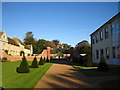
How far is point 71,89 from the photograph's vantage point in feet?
22.7

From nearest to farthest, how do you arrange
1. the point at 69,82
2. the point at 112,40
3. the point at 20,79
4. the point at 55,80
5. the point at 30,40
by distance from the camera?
the point at 69,82 → the point at 55,80 → the point at 20,79 → the point at 112,40 → the point at 30,40

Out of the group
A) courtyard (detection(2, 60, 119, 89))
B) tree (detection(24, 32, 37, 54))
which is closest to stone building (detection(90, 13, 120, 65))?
courtyard (detection(2, 60, 119, 89))

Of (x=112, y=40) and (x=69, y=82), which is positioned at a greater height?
(x=112, y=40)

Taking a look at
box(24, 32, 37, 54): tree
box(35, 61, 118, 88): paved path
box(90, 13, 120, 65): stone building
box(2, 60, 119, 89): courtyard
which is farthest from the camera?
box(24, 32, 37, 54): tree

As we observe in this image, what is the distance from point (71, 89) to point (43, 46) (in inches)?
3334

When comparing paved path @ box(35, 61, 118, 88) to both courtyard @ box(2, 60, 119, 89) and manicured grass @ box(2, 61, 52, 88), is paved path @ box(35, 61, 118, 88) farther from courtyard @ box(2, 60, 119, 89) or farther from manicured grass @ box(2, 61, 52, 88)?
manicured grass @ box(2, 61, 52, 88)

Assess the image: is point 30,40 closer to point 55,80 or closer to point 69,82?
point 55,80

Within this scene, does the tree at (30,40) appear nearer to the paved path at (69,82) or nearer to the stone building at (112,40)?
the stone building at (112,40)

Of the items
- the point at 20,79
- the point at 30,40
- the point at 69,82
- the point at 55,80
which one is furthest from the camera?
the point at 30,40

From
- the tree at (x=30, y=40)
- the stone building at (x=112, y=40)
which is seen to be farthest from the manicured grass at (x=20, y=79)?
the tree at (x=30, y=40)

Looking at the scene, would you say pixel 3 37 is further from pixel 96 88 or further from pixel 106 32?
pixel 96 88

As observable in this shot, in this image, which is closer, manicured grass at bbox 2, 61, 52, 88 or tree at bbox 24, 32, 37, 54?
manicured grass at bbox 2, 61, 52, 88

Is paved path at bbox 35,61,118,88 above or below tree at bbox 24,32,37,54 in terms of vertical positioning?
below

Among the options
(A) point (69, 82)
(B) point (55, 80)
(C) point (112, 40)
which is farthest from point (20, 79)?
(C) point (112, 40)
